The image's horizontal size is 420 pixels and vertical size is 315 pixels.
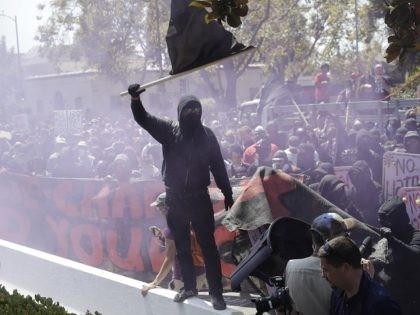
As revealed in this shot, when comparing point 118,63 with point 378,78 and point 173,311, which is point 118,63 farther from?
point 173,311

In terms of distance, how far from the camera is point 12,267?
27.2ft

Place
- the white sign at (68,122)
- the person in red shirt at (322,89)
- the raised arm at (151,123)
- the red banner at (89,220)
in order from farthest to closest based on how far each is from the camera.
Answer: the white sign at (68,122) < the person in red shirt at (322,89) < the red banner at (89,220) < the raised arm at (151,123)

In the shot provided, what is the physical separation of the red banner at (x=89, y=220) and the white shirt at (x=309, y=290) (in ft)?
10.8

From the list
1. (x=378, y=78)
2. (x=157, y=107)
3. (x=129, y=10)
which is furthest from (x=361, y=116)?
(x=157, y=107)

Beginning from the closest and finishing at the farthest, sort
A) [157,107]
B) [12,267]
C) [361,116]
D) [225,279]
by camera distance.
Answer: [225,279] → [12,267] → [361,116] → [157,107]

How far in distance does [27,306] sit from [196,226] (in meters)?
1.55

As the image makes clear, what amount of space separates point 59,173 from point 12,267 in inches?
122

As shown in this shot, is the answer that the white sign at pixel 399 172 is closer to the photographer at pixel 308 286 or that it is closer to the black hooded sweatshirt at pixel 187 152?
the black hooded sweatshirt at pixel 187 152

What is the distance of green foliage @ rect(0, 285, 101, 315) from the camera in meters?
4.53

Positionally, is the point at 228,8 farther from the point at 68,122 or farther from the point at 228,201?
the point at 68,122

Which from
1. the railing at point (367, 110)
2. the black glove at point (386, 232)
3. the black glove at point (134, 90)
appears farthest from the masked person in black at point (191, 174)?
the railing at point (367, 110)

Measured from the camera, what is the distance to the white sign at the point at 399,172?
24.5 feet

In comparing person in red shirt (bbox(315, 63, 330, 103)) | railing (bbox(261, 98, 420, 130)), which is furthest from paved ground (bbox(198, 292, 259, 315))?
person in red shirt (bbox(315, 63, 330, 103))

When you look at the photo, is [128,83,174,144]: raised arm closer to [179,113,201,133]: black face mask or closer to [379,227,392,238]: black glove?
[179,113,201,133]: black face mask
